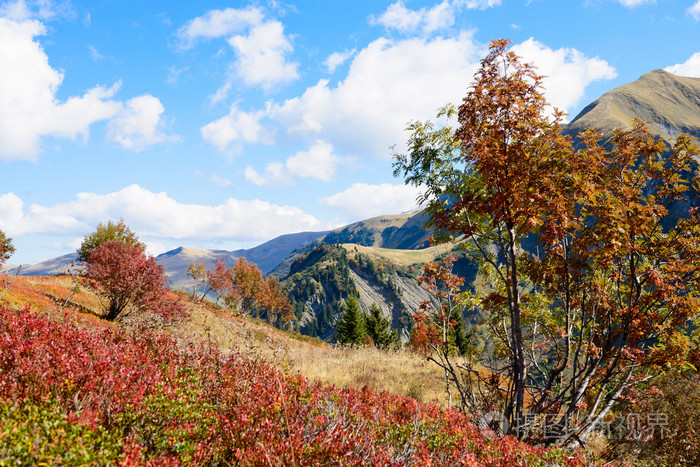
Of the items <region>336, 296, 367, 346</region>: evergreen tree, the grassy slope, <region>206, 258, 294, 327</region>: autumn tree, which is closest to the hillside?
<region>206, 258, 294, 327</region>: autumn tree

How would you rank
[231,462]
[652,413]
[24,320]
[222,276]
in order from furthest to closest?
[222,276]
[652,413]
[24,320]
[231,462]

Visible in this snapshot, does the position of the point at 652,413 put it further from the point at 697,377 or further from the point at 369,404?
the point at 369,404

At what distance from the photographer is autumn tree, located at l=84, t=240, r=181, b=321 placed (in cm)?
1477

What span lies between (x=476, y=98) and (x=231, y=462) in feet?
19.2

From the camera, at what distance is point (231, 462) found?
266 centimetres

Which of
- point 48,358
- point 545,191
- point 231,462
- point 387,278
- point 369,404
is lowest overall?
point 387,278

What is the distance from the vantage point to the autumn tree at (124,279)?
14766mm

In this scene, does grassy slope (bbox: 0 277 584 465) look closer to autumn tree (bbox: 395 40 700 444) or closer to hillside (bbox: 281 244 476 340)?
autumn tree (bbox: 395 40 700 444)

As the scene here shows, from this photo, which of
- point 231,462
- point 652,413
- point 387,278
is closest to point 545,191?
point 231,462

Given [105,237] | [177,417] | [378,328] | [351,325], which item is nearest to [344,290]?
[378,328]

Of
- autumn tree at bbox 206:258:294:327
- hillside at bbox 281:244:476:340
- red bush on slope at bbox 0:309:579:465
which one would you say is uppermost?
red bush on slope at bbox 0:309:579:465

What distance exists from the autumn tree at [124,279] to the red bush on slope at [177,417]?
41.8ft

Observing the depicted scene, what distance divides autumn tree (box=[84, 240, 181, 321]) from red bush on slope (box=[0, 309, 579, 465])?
12731mm

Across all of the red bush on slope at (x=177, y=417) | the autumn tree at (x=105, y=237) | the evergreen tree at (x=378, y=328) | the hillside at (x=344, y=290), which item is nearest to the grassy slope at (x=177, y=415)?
the red bush on slope at (x=177, y=417)
